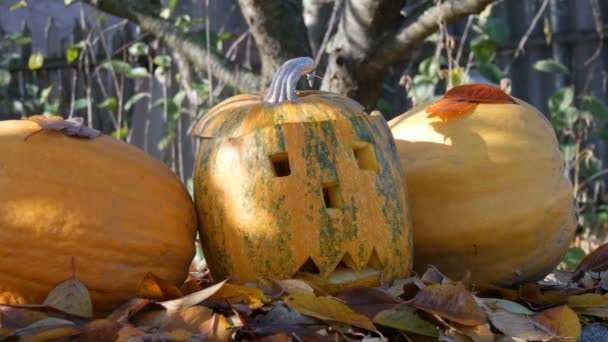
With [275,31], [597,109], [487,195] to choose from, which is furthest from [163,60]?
[487,195]

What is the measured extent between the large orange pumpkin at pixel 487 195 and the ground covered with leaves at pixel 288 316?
0.94 ft

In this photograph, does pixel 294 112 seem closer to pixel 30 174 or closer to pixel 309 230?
pixel 309 230

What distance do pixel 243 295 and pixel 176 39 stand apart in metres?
2.18

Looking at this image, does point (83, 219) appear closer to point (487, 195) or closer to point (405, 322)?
point (405, 322)

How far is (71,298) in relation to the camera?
146 centimetres

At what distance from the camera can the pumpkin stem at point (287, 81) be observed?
5.80ft

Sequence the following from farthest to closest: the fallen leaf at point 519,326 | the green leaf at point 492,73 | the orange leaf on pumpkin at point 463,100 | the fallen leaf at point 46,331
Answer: the green leaf at point 492,73
the orange leaf on pumpkin at point 463,100
the fallen leaf at point 519,326
the fallen leaf at point 46,331

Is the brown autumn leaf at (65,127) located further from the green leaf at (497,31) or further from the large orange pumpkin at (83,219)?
the green leaf at (497,31)

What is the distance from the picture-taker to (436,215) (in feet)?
6.01

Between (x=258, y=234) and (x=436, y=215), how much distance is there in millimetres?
451

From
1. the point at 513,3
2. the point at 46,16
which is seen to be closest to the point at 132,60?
the point at 46,16

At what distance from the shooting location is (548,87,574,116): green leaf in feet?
13.7

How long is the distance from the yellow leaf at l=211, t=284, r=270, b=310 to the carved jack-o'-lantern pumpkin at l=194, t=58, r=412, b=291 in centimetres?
19

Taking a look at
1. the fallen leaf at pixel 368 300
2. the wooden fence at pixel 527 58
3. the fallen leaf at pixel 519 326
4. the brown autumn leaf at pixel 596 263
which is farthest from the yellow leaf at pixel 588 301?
the wooden fence at pixel 527 58
